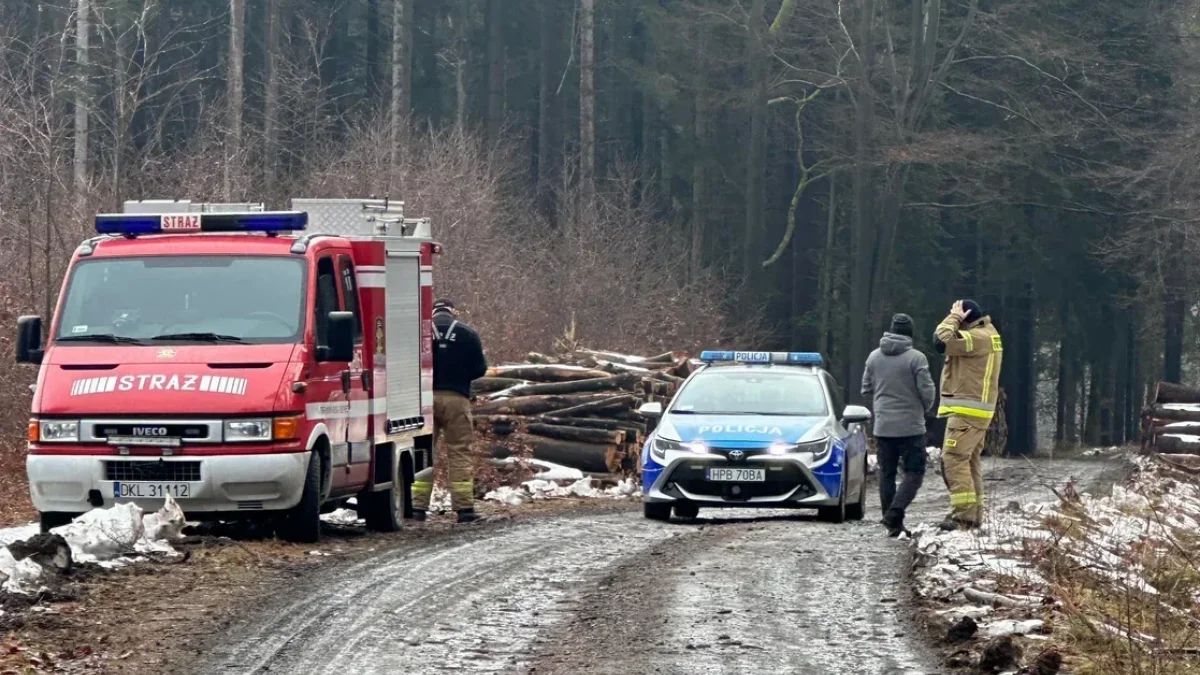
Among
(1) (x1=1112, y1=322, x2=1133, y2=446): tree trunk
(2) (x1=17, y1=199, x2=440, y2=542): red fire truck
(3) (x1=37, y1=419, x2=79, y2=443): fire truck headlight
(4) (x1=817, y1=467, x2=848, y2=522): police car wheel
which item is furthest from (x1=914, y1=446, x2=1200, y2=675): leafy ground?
(1) (x1=1112, y1=322, x2=1133, y2=446): tree trunk

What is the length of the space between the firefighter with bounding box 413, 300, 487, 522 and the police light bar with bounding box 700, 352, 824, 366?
10.6 ft

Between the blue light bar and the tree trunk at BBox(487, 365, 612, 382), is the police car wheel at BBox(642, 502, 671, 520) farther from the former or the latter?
the tree trunk at BBox(487, 365, 612, 382)

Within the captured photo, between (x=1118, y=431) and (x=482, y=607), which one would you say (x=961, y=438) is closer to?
(x=482, y=607)

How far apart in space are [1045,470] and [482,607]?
2434 centimetres

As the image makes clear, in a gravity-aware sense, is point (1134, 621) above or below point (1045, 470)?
above

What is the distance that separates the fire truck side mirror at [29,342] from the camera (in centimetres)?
1343

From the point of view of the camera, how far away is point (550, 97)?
61.6 m

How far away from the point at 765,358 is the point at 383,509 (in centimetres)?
554

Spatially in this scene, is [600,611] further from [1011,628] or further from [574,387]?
[574,387]

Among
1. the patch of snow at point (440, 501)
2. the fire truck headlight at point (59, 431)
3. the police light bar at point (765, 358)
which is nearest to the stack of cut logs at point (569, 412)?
the patch of snow at point (440, 501)

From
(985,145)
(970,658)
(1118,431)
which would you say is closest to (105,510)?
(970,658)

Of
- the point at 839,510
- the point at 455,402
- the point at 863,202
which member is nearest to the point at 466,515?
the point at 455,402

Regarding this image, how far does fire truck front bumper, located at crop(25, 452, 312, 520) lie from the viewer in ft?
41.8

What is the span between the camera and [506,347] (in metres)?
30.4
